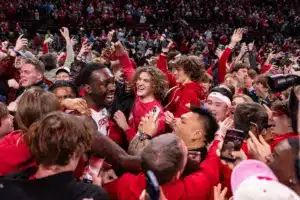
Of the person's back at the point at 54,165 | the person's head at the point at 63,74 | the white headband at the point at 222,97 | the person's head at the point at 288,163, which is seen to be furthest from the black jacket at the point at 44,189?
the person's head at the point at 63,74

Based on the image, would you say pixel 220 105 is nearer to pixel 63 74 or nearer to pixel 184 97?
pixel 184 97

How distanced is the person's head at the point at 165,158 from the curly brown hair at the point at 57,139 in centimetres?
30

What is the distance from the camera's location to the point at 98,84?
4074 millimetres

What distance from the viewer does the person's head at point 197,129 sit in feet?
10.8

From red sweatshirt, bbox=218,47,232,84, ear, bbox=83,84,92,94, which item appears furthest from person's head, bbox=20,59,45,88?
red sweatshirt, bbox=218,47,232,84

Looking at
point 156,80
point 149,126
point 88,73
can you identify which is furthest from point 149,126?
point 156,80

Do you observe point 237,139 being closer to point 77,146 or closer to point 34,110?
point 77,146

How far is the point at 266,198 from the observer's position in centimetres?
173

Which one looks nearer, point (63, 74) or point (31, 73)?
point (31, 73)

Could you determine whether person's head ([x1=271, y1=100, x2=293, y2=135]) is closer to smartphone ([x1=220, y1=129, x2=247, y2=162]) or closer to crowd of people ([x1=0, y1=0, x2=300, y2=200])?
crowd of people ([x1=0, y1=0, x2=300, y2=200])

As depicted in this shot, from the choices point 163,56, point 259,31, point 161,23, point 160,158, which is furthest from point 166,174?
point 259,31

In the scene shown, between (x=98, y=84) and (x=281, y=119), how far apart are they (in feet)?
4.65

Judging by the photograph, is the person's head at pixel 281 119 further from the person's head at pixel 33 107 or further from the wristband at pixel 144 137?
the person's head at pixel 33 107

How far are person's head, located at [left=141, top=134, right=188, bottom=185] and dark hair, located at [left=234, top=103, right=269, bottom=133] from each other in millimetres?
1238
